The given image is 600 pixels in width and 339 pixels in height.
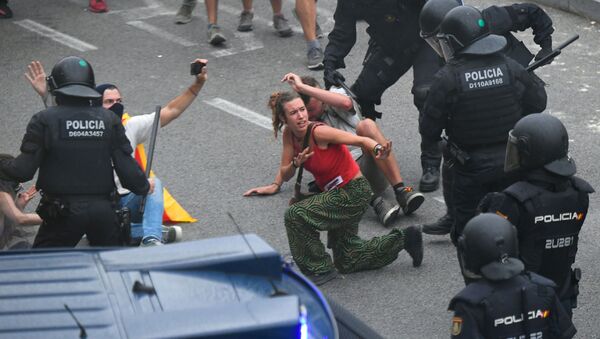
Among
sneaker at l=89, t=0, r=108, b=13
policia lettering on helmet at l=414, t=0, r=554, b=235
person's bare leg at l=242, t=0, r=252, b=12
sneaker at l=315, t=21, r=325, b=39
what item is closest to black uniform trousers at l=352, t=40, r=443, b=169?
policia lettering on helmet at l=414, t=0, r=554, b=235

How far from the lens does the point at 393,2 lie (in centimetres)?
898

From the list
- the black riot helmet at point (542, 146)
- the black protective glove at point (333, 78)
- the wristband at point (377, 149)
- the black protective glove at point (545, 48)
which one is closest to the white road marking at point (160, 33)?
the black protective glove at point (333, 78)

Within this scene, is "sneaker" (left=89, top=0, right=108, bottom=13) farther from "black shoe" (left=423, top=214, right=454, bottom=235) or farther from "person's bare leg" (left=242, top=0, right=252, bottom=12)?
"black shoe" (left=423, top=214, right=454, bottom=235)

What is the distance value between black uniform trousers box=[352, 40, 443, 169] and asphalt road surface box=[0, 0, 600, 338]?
0.54 m

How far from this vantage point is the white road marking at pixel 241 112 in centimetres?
1020

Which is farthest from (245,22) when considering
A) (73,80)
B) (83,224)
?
(83,224)

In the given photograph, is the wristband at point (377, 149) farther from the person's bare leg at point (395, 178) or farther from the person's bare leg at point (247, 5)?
the person's bare leg at point (247, 5)

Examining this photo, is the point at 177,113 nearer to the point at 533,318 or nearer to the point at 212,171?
the point at 212,171

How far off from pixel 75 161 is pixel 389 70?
11.2ft

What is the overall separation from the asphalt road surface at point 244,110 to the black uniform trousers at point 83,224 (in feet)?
4.82

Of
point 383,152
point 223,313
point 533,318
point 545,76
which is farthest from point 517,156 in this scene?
point 545,76

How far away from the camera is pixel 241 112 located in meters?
10.5

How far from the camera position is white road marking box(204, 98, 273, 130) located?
10203 mm

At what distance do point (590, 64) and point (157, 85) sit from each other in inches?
160
